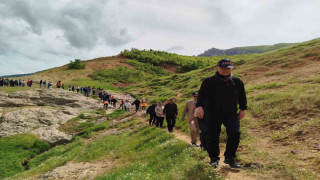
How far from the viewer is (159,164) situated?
8.08 meters

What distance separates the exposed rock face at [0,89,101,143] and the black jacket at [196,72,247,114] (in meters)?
21.0

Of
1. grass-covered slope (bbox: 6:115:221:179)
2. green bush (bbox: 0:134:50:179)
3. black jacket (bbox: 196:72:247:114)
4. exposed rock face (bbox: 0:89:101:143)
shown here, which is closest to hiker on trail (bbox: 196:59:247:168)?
black jacket (bbox: 196:72:247:114)

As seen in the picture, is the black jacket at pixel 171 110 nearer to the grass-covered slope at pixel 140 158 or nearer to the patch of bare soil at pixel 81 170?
the grass-covered slope at pixel 140 158

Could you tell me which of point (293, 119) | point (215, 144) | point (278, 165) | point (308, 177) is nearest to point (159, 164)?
point (215, 144)

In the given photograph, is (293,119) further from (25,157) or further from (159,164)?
(25,157)

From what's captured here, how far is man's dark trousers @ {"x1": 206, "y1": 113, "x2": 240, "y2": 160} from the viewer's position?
5531mm

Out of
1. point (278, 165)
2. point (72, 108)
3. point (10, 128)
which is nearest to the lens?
point (278, 165)

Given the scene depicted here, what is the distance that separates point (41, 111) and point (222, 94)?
2988cm

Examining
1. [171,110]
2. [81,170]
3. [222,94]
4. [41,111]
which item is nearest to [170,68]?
[41,111]

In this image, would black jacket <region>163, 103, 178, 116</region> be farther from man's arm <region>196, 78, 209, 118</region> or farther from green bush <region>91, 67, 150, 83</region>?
green bush <region>91, 67, 150, 83</region>

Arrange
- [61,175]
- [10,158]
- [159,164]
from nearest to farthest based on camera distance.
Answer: [159,164] < [61,175] < [10,158]

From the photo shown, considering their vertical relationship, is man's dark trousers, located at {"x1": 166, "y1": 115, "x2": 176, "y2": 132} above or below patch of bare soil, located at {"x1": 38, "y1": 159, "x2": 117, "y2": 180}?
above

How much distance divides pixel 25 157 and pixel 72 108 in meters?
14.4

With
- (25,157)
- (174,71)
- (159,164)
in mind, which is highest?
(174,71)
